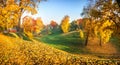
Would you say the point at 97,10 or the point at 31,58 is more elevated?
the point at 97,10

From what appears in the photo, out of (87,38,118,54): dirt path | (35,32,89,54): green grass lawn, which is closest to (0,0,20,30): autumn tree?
(35,32,89,54): green grass lawn

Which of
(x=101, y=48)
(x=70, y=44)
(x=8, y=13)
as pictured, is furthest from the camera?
(x=70, y=44)

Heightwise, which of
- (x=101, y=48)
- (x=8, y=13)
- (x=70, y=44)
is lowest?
(x=101, y=48)

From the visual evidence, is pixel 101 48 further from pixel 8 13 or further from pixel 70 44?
pixel 8 13

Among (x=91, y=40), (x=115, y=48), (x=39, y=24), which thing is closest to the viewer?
(x=115, y=48)

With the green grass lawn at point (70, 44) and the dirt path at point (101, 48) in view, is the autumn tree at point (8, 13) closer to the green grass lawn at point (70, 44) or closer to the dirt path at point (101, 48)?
the green grass lawn at point (70, 44)

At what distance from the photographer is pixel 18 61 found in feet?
71.9

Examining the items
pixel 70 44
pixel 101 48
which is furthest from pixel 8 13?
pixel 101 48

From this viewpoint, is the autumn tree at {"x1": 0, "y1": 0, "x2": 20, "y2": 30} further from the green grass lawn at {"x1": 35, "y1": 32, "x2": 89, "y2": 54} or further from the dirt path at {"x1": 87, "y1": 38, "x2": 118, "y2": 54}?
the dirt path at {"x1": 87, "y1": 38, "x2": 118, "y2": 54}

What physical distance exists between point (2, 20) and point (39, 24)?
88731mm

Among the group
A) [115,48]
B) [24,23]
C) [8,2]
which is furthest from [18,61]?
[115,48]

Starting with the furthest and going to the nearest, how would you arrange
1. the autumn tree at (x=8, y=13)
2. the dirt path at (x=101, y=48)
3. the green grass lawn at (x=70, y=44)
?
1. the dirt path at (x=101, y=48)
2. the green grass lawn at (x=70, y=44)
3. the autumn tree at (x=8, y=13)

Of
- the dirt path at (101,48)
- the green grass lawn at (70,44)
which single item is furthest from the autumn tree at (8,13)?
the dirt path at (101,48)

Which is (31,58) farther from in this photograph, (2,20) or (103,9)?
(2,20)
